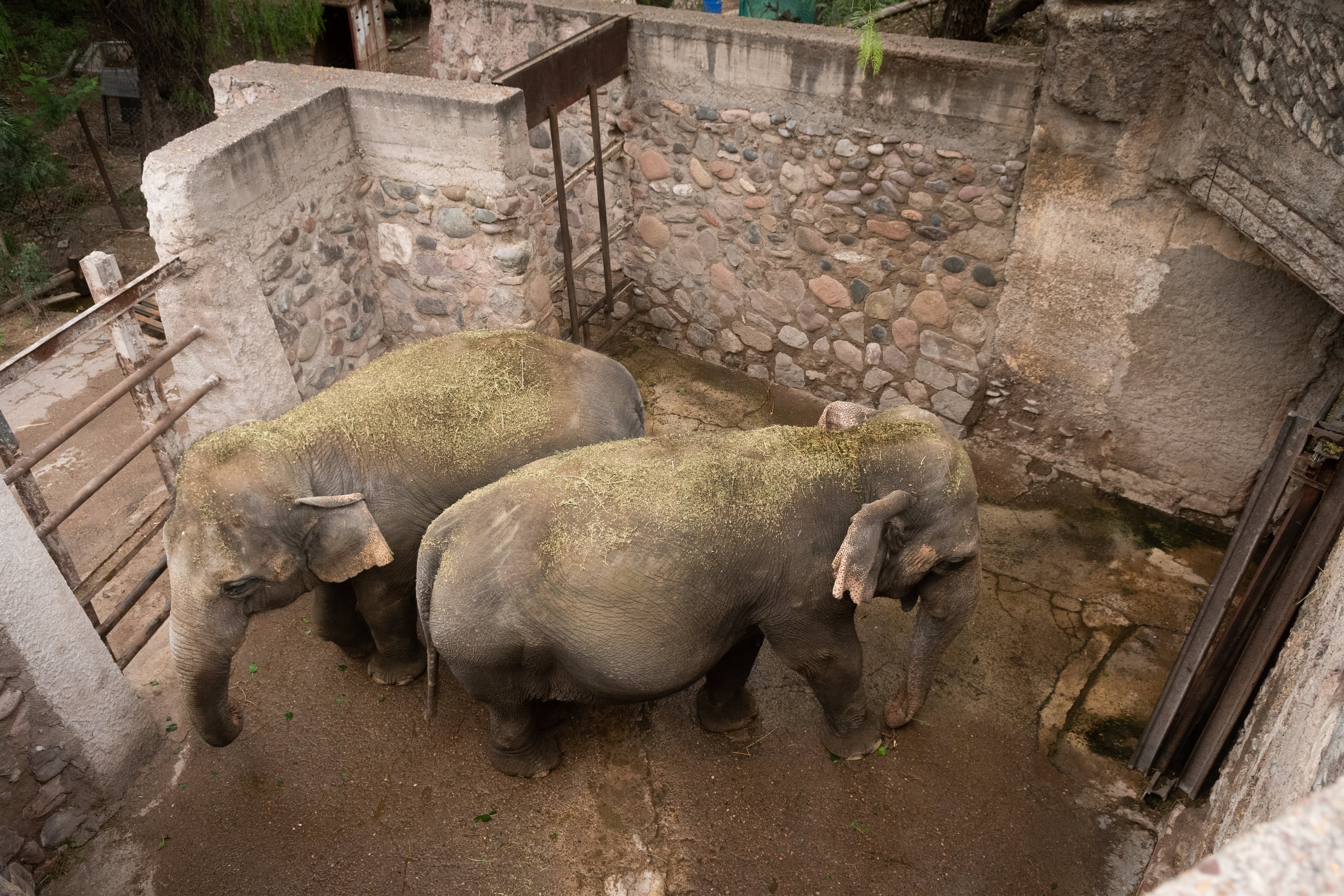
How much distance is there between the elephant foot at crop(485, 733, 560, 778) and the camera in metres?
4.33

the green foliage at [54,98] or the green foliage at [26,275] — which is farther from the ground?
the green foliage at [54,98]

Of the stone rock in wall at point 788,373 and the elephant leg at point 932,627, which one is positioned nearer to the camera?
the elephant leg at point 932,627

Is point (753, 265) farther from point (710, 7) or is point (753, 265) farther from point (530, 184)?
point (710, 7)

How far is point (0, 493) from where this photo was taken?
11.7ft

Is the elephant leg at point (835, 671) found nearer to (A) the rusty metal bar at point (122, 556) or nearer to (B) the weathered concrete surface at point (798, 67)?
(A) the rusty metal bar at point (122, 556)

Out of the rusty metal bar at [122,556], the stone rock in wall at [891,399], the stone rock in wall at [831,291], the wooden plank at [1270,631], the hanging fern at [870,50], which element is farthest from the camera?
the stone rock in wall at [891,399]

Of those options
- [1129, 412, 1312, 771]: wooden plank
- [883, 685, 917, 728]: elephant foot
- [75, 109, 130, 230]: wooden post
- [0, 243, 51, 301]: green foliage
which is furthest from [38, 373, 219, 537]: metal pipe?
[75, 109, 130, 230]: wooden post

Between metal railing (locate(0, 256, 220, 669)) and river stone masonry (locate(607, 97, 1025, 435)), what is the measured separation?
328cm

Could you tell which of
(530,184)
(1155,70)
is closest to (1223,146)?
(1155,70)

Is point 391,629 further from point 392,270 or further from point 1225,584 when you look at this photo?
point 1225,584

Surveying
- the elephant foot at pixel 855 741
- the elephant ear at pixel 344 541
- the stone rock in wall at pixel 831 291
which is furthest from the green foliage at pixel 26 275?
the elephant foot at pixel 855 741

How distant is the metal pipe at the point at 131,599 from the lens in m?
4.29

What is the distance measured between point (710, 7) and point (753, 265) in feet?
10.5

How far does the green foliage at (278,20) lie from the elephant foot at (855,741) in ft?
26.9
